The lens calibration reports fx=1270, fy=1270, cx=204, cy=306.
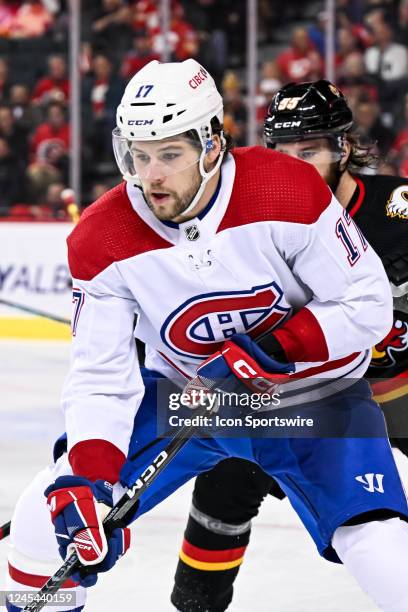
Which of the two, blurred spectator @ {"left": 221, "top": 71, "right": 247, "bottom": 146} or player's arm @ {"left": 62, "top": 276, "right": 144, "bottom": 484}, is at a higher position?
player's arm @ {"left": 62, "top": 276, "right": 144, "bottom": 484}

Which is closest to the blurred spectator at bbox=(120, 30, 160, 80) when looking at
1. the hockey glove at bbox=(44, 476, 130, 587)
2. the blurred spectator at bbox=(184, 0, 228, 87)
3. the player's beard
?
the blurred spectator at bbox=(184, 0, 228, 87)

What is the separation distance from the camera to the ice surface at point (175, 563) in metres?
2.68

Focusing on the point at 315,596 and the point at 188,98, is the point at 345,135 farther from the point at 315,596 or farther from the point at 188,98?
the point at 315,596

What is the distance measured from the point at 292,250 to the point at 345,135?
2.24 feet

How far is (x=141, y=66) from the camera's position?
689 centimetres

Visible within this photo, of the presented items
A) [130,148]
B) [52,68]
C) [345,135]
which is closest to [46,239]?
[52,68]

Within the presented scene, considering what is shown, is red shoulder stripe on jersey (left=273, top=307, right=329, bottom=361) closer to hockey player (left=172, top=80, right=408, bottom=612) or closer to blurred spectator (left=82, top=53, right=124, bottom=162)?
hockey player (left=172, top=80, right=408, bottom=612)

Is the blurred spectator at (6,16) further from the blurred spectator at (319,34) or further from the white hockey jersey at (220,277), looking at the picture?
the white hockey jersey at (220,277)

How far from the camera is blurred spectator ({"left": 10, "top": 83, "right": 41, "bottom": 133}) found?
690cm

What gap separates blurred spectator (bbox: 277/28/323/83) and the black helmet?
13.0 ft

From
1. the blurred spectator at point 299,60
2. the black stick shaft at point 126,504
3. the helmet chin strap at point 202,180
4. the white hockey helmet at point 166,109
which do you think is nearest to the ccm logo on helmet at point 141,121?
the white hockey helmet at point 166,109

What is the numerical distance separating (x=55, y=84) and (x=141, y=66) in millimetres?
492

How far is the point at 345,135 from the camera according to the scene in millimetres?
2715

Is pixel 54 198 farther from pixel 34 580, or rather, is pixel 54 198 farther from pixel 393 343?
pixel 34 580
